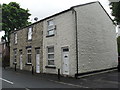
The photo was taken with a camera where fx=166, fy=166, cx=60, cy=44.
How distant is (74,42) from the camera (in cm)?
1441

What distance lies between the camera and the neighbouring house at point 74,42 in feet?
48.0

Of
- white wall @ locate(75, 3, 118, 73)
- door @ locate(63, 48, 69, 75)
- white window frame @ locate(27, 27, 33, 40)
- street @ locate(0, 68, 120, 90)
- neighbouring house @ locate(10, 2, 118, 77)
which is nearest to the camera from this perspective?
street @ locate(0, 68, 120, 90)

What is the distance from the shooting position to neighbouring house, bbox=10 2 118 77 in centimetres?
1462

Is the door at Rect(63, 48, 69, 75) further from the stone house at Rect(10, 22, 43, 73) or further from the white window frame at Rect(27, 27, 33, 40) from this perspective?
the white window frame at Rect(27, 27, 33, 40)

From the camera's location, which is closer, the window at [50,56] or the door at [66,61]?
the door at [66,61]

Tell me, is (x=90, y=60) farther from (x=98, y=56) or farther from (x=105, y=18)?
(x=105, y=18)

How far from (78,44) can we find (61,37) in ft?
7.16

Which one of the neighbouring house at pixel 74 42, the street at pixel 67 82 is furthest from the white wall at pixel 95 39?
the street at pixel 67 82

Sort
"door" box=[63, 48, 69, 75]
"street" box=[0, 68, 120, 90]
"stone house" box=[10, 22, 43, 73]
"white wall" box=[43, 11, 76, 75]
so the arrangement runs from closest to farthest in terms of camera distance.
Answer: "street" box=[0, 68, 120, 90]
"white wall" box=[43, 11, 76, 75]
"door" box=[63, 48, 69, 75]
"stone house" box=[10, 22, 43, 73]

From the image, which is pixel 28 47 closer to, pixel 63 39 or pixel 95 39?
pixel 63 39

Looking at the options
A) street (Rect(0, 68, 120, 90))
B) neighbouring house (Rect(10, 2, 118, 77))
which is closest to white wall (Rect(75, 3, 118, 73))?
neighbouring house (Rect(10, 2, 118, 77))

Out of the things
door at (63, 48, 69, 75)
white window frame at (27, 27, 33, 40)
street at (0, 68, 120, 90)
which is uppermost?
white window frame at (27, 27, 33, 40)

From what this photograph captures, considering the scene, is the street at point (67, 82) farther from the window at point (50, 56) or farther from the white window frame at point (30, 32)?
the white window frame at point (30, 32)

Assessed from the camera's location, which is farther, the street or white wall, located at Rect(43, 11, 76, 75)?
white wall, located at Rect(43, 11, 76, 75)
